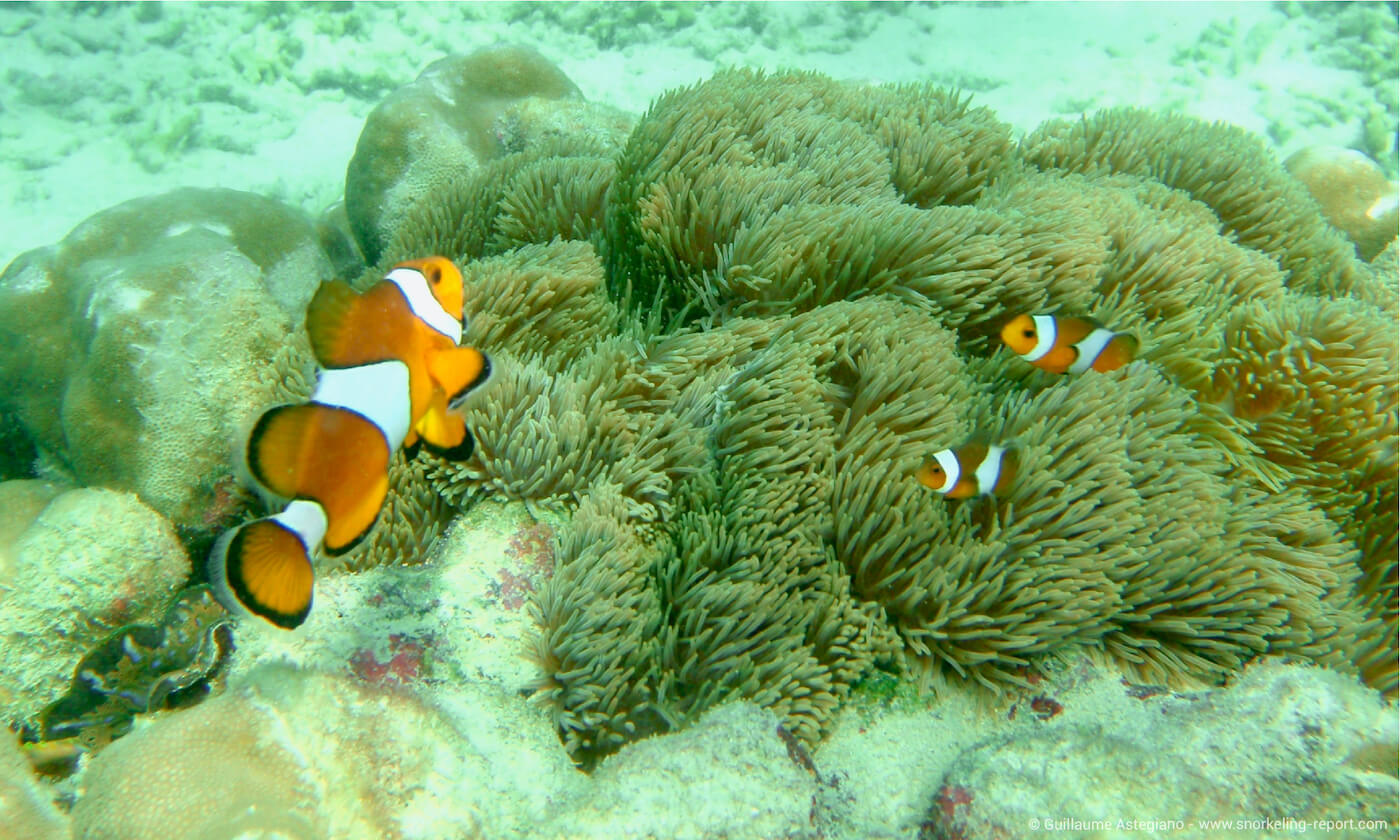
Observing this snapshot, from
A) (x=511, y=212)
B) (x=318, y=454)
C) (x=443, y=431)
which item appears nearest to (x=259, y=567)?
(x=318, y=454)

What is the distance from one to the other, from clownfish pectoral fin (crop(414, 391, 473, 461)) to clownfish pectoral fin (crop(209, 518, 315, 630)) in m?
0.24

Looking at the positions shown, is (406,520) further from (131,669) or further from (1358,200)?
(1358,200)

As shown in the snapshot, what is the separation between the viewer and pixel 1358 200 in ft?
15.5

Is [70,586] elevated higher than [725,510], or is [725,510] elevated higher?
[725,510]

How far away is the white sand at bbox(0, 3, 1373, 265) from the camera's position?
7.34 meters

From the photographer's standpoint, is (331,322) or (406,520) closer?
(331,322)

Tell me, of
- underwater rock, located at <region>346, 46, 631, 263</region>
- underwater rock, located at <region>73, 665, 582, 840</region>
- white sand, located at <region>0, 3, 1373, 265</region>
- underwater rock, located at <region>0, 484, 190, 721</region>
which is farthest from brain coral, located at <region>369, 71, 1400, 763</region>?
white sand, located at <region>0, 3, 1373, 265</region>

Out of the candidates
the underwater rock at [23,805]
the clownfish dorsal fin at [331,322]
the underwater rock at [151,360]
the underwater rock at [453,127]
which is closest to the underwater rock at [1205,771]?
the clownfish dorsal fin at [331,322]

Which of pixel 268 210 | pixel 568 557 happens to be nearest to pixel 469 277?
pixel 568 557

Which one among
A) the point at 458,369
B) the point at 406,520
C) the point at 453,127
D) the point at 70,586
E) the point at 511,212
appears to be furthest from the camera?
the point at 453,127

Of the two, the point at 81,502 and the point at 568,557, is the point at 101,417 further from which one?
the point at 568,557

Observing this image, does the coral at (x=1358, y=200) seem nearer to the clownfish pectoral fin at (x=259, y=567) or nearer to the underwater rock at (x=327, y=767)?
the underwater rock at (x=327, y=767)

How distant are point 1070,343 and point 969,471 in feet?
2.14

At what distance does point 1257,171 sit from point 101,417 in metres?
4.92
